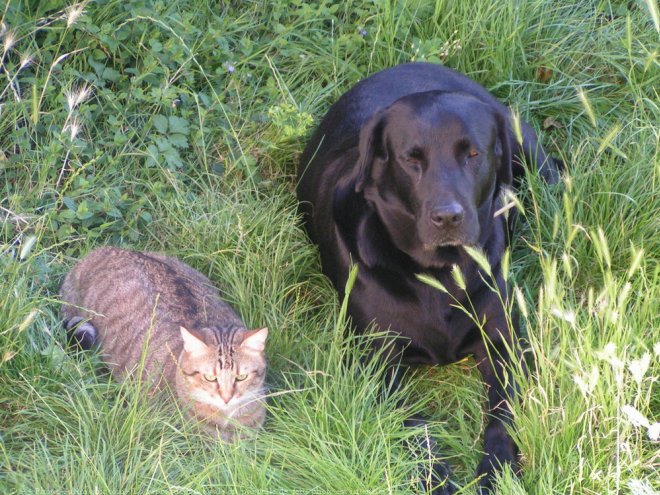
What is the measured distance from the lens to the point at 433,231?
374cm

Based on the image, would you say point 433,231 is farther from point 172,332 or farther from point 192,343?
point 172,332

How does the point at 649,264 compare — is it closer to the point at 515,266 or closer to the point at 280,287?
the point at 515,266

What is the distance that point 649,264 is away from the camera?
4270 mm

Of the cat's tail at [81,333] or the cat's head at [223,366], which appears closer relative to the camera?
the cat's head at [223,366]

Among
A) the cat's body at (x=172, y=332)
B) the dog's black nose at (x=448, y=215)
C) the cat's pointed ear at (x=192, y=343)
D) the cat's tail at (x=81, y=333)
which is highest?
the dog's black nose at (x=448, y=215)

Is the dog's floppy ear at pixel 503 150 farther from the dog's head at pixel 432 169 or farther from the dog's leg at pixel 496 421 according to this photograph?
the dog's leg at pixel 496 421

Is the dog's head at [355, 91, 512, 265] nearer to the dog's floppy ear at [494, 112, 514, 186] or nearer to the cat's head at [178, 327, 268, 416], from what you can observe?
the dog's floppy ear at [494, 112, 514, 186]

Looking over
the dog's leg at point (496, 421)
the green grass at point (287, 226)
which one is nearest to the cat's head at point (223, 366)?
the green grass at point (287, 226)

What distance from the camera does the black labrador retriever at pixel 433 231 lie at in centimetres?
375

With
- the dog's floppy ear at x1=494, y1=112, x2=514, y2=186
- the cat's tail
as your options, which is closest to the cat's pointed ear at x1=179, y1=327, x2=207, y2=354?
the cat's tail

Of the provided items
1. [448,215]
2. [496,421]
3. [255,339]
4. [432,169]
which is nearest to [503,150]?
[432,169]

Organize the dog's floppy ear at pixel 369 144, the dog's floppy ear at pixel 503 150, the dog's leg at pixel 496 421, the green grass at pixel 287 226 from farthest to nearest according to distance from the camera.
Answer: the dog's floppy ear at pixel 503 150
the dog's floppy ear at pixel 369 144
the dog's leg at pixel 496 421
the green grass at pixel 287 226

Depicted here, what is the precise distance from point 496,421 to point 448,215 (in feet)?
2.56

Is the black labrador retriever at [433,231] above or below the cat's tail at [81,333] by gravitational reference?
above
